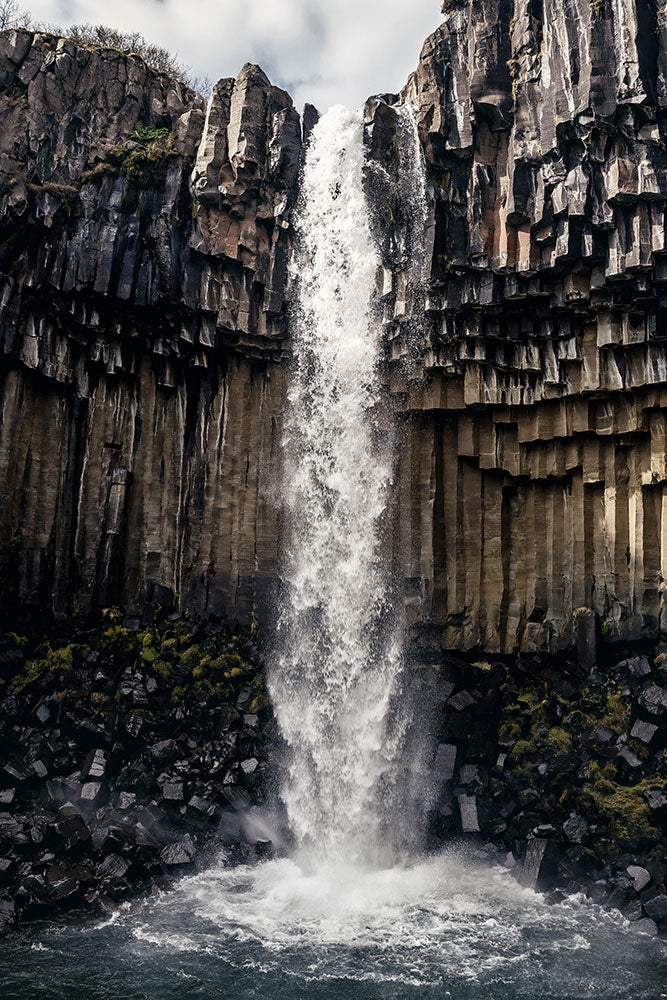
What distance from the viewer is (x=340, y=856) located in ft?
51.1

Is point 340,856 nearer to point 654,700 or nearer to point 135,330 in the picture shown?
point 654,700

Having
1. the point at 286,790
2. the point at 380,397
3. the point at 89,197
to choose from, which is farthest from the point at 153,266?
the point at 286,790

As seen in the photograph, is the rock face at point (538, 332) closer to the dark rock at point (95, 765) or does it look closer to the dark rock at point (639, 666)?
the dark rock at point (639, 666)

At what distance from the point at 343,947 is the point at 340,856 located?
3481mm

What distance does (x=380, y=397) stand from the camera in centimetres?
1903

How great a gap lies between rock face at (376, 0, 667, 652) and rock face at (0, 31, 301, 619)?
354 centimetres

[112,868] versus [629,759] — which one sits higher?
[629,759]

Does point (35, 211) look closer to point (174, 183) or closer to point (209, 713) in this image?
point (174, 183)

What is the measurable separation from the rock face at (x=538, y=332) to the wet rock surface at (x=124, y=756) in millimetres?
4792

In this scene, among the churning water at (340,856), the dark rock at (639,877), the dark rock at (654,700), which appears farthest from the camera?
the dark rock at (654,700)

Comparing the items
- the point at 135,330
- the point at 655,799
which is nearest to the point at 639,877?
the point at 655,799

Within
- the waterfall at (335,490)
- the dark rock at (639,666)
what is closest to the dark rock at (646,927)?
the dark rock at (639,666)

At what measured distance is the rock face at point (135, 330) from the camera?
17.8 metres

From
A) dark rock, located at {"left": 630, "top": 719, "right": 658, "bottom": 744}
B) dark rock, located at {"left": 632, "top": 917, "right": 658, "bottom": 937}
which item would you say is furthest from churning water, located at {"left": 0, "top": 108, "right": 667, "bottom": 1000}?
dark rock, located at {"left": 630, "top": 719, "right": 658, "bottom": 744}
